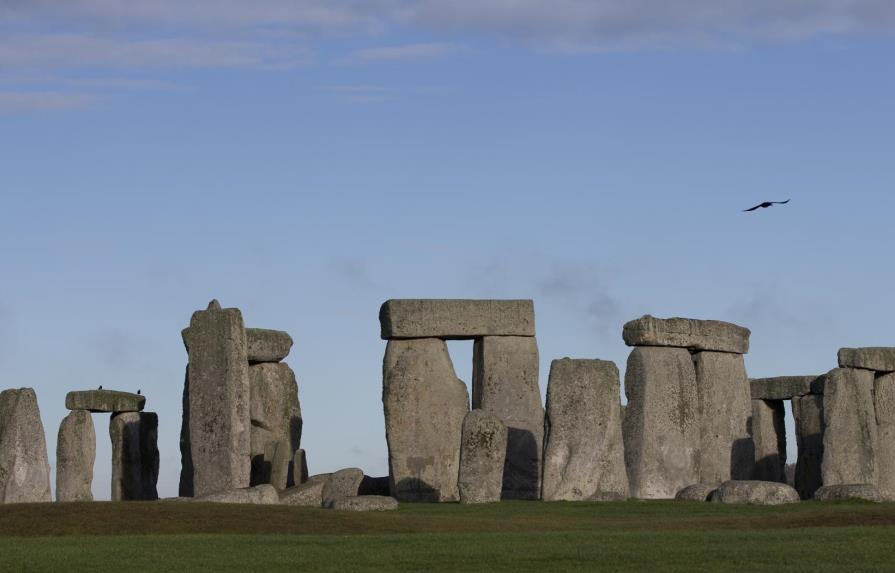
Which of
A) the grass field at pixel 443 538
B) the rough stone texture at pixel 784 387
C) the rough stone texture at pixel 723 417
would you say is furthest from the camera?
the rough stone texture at pixel 784 387

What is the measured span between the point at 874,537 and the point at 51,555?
30.1 feet

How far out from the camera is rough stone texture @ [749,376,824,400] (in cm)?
3834

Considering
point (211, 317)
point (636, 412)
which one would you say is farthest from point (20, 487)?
point (636, 412)

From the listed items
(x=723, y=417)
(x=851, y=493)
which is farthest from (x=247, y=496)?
(x=723, y=417)

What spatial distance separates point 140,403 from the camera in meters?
37.2

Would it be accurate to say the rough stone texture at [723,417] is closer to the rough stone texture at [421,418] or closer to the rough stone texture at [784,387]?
the rough stone texture at [784,387]

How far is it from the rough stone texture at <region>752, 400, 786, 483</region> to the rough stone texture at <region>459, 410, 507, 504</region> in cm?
943

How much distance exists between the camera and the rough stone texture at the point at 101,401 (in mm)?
36219

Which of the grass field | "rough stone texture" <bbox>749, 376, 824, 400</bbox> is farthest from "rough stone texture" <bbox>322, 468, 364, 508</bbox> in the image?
"rough stone texture" <bbox>749, 376, 824, 400</bbox>

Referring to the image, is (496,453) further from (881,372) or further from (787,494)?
(881,372)

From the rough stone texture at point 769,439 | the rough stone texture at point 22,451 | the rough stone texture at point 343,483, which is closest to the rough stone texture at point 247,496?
the rough stone texture at point 343,483

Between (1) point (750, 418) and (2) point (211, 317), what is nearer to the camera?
(2) point (211, 317)

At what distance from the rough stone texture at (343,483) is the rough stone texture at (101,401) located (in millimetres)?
6881

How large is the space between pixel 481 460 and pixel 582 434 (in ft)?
7.60
